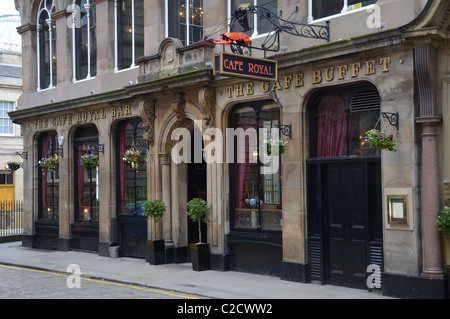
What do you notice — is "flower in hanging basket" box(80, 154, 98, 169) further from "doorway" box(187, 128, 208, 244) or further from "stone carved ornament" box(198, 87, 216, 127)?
"stone carved ornament" box(198, 87, 216, 127)

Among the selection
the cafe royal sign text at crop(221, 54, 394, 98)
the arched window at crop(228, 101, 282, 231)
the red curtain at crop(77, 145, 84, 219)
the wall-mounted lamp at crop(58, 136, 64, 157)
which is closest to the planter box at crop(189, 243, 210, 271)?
the arched window at crop(228, 101, 282, 231)

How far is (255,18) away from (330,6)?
2.39m

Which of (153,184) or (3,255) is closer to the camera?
(153,184)

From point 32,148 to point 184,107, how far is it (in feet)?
30.9

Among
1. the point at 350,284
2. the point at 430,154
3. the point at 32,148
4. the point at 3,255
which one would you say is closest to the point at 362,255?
the point at 350,284

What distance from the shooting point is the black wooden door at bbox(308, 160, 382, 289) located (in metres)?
12.6

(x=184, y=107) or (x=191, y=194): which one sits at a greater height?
(x=184, y=107)

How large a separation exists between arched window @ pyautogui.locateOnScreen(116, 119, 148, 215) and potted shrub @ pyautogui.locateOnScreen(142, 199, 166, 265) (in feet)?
5.52

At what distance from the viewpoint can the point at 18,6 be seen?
80.8 feet

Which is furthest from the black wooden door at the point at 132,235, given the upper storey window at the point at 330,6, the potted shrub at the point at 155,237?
the upper storey window at the point at 330,6

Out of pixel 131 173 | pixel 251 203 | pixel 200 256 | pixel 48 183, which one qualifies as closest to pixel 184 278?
pixel 200 256

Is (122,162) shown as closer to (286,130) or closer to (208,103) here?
(208,103)

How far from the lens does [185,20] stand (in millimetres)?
17594

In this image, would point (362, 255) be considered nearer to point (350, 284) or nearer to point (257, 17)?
point (350, 284)
